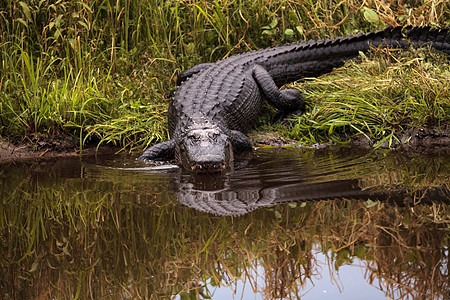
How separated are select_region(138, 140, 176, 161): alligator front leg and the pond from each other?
591 mm

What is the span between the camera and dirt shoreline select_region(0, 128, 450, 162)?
4820 millimetres

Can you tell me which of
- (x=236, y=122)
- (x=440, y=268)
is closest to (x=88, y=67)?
(x=236, y=122)

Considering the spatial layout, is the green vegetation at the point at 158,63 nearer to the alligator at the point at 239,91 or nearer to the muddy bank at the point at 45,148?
the muddy bank at the point at 45,148

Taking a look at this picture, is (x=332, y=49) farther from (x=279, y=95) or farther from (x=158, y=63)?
(x=158, y=63)

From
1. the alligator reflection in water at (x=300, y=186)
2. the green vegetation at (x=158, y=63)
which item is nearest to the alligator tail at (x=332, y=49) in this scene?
the green vegetation at (x=158, y=63)

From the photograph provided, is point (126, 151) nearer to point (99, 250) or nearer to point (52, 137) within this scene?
point (52, 137)

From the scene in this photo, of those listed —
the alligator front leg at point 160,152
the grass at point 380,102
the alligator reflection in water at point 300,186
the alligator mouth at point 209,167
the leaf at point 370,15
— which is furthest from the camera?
the leaf at point 370,15

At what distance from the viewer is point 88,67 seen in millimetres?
6008

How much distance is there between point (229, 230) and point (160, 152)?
235 cm

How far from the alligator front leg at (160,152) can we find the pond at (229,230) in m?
0.59

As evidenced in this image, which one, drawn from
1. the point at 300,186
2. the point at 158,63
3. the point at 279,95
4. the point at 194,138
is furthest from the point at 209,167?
the point at 158,63

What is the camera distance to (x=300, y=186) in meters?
3.35

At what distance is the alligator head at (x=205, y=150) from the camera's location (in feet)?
13.5

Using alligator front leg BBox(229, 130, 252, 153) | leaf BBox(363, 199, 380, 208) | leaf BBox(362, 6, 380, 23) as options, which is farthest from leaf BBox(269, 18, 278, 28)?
leaf BBox(363, 199, 380, 208)
